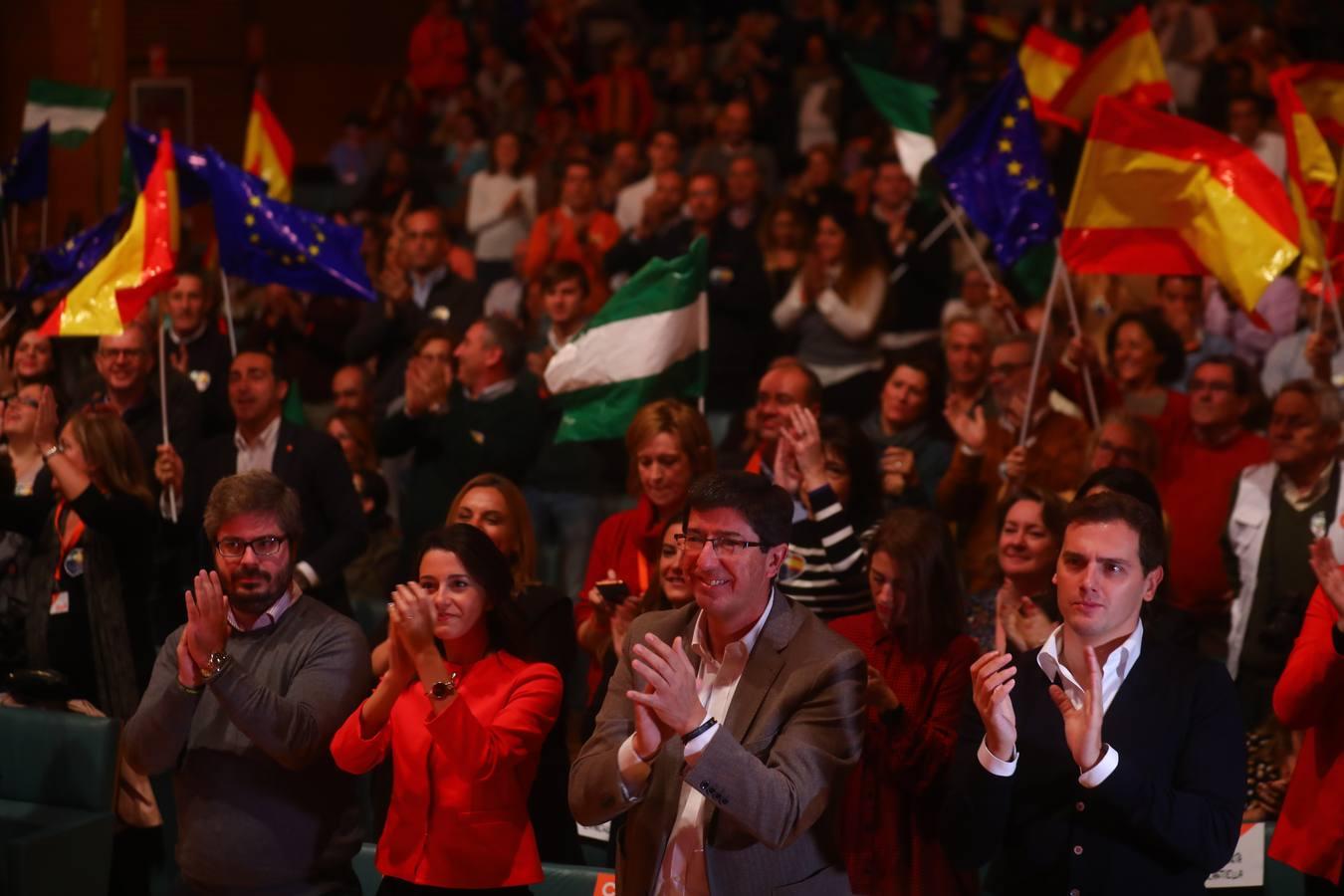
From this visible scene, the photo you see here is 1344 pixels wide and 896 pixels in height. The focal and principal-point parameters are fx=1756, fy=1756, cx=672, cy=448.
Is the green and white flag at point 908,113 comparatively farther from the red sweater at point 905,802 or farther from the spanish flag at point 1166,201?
the red sweater at point 905,802

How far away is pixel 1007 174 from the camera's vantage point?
672cm

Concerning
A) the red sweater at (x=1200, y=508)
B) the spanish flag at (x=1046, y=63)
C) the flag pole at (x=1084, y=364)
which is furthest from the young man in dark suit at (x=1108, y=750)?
the spanish flag at (x=1046, y=63)

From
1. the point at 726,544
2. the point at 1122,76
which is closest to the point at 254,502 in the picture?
the point at 726,544

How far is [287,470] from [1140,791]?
11.8 feet

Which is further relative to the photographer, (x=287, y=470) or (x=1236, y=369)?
(x=1236, y=369)

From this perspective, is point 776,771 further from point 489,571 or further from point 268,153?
point 268,153

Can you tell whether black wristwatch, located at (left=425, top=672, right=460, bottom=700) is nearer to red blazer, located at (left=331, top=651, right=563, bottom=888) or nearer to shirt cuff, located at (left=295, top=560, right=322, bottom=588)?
red blazer, located at (left=331, top=651, right=563, bottom=888)

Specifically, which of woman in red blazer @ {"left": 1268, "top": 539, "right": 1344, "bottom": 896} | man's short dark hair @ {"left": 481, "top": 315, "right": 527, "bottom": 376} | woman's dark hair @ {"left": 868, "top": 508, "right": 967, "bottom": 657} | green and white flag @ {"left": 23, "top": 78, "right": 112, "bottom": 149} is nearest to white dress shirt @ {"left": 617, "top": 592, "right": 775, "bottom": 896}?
woman's dark hair @ {"left": 868, "top": 508, "right": 967, "bottom": 657}

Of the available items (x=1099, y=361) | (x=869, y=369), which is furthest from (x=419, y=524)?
(x=1099, y=361)

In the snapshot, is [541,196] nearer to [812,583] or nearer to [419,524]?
[419,524]

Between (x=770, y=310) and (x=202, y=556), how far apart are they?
3292mm

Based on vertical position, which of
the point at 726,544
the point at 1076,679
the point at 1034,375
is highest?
the point at 1034,375

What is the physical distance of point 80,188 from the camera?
428 inches

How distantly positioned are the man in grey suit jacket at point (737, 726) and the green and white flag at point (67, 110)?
22.3 ft
